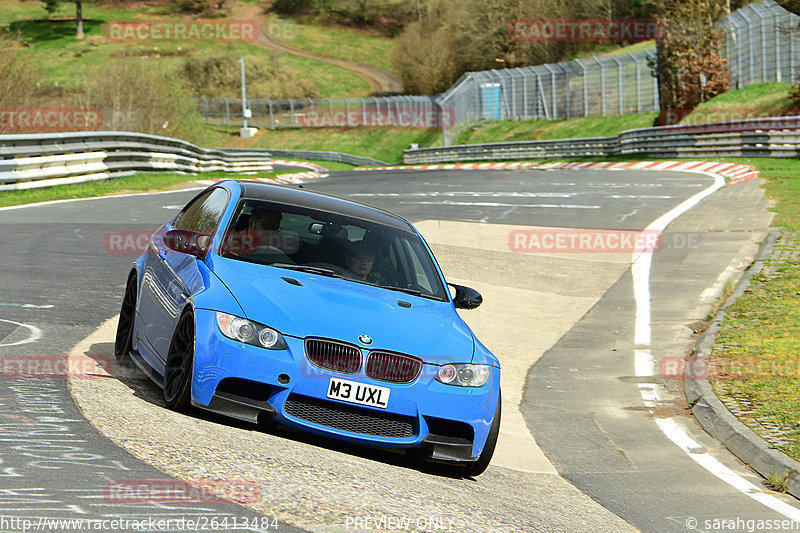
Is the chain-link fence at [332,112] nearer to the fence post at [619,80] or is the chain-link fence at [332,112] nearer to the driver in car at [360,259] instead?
the fence post at [619,80]

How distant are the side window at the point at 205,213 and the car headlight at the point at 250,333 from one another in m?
1.43

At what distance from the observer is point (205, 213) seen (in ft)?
26.2

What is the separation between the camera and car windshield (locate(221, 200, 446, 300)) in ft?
23.7

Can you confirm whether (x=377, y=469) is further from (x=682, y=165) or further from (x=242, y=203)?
(x=682, y=165)

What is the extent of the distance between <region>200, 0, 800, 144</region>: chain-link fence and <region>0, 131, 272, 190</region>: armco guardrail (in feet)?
80.4

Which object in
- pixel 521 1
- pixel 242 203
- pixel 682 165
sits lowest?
pixel 682 165

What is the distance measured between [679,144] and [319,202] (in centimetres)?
3160

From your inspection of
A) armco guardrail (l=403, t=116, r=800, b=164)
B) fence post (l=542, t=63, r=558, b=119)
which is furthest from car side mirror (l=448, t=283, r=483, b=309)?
fence post (l=542, t=63, r=558, b=119)

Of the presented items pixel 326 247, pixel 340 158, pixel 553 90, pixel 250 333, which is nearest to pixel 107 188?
pixel 326 247

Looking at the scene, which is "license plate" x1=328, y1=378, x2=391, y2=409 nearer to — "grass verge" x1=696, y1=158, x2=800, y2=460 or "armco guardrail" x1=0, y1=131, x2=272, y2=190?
"grass verge" x1=696, y1=158, x2=800, y2=460

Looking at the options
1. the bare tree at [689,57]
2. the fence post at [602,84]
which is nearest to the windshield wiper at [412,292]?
the bare tree at [689,57]

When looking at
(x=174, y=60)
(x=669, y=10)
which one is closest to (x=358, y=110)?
(x=174, y=60)

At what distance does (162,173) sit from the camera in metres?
29.1

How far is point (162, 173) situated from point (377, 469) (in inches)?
957
